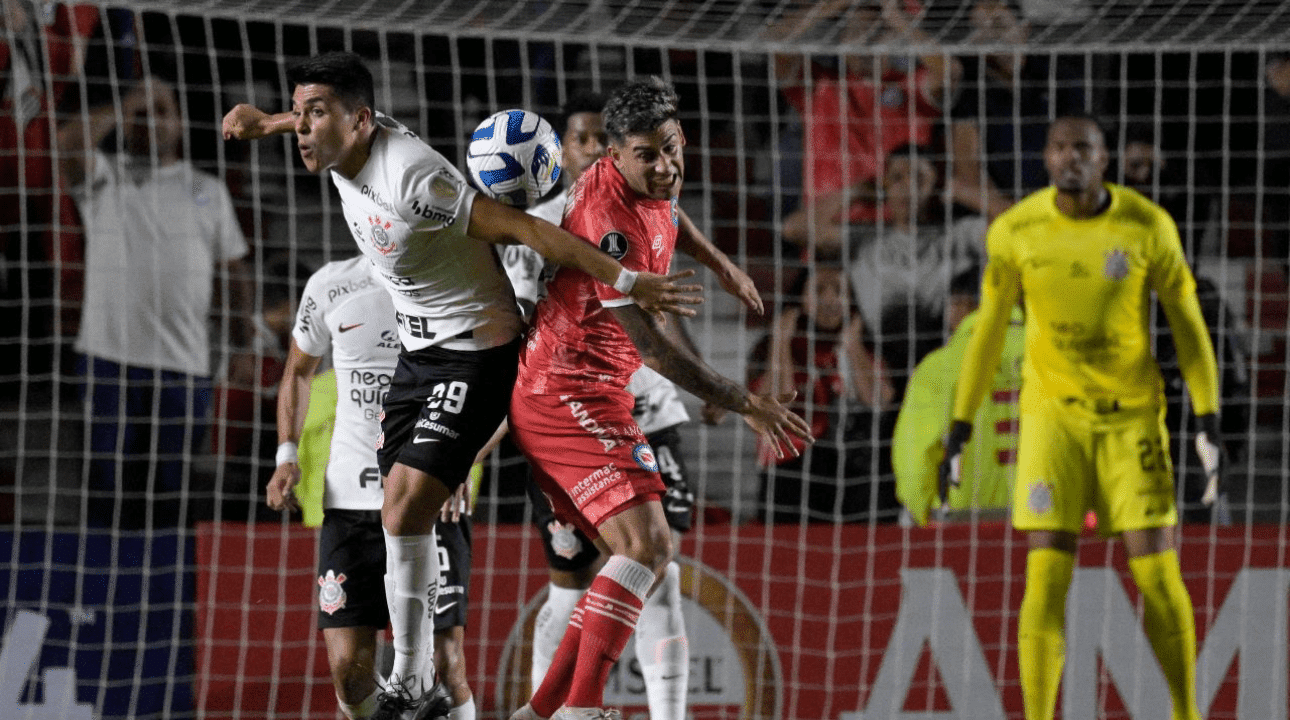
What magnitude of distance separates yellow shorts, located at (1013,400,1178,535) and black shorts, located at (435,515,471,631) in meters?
1.98

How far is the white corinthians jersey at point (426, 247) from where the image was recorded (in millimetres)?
3596

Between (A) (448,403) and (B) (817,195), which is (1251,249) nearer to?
(B) (817,195)

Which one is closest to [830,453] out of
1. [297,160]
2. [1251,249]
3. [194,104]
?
[1251,249]

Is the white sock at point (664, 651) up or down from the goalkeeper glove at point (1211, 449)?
down

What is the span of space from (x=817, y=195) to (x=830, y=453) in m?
1.36

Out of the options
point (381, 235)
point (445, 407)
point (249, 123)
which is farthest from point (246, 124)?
point (445, 407)

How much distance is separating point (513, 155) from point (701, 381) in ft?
2.77

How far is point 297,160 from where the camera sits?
745 centimetres

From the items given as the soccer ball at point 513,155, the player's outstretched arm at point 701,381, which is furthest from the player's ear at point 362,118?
the player's outstretched arm at point 701,381

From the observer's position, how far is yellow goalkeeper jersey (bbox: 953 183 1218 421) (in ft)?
17.1

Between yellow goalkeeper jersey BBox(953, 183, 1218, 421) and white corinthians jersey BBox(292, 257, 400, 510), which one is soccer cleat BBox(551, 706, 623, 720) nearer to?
white corinthians jersey BBox(292, 257, 400, 510)

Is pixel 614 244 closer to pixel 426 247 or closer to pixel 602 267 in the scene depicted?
pixel 602 267

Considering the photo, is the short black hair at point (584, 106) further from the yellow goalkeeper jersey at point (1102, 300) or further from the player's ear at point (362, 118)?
the yellow goalkeeper jersey at point (1102, 300)

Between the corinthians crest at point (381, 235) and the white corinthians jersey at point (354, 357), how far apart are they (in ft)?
2.95
